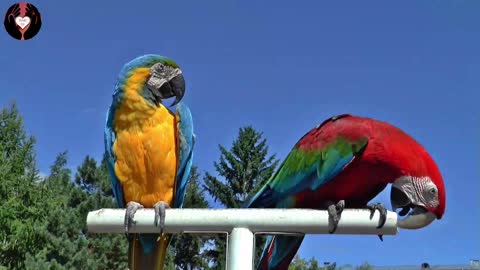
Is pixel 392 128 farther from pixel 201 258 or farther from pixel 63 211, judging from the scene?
pixel 201 258

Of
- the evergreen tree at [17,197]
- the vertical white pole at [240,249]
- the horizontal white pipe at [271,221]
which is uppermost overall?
the evergreen tree at [17,197]

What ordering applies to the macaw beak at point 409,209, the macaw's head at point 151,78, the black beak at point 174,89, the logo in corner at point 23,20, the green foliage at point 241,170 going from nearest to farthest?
the macaw beak at point 409,209
the macaw's head at point 151,78
the black beak at point 174,89
the logo in corner at point 23,20
the green foliage at point 241,170

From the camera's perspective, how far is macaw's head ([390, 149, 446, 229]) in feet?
10.2

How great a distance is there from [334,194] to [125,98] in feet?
5.19

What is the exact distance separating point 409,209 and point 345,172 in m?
0.42

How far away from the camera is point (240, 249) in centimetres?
229

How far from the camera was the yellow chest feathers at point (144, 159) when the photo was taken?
409 centimetres

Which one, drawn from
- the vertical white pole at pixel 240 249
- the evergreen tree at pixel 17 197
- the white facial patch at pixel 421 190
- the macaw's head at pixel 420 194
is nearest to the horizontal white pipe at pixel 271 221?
the vertical white pole at pixel 240 249

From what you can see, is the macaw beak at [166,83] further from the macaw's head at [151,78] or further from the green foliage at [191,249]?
the green foliage at [191,249]

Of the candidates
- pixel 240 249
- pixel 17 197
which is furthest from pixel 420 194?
pixel 17 197

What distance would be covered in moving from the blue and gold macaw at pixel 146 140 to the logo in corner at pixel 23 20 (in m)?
4.97

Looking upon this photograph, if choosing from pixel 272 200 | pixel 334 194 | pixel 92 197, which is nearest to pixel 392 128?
pixel 334 194

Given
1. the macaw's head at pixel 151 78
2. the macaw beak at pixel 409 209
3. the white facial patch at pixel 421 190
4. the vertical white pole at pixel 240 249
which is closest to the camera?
the vertical white pole at pixel 240 249

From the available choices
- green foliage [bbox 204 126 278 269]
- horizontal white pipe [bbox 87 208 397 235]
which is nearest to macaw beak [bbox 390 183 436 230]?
horizontal white pipe [bbox 87 208 397 235]
